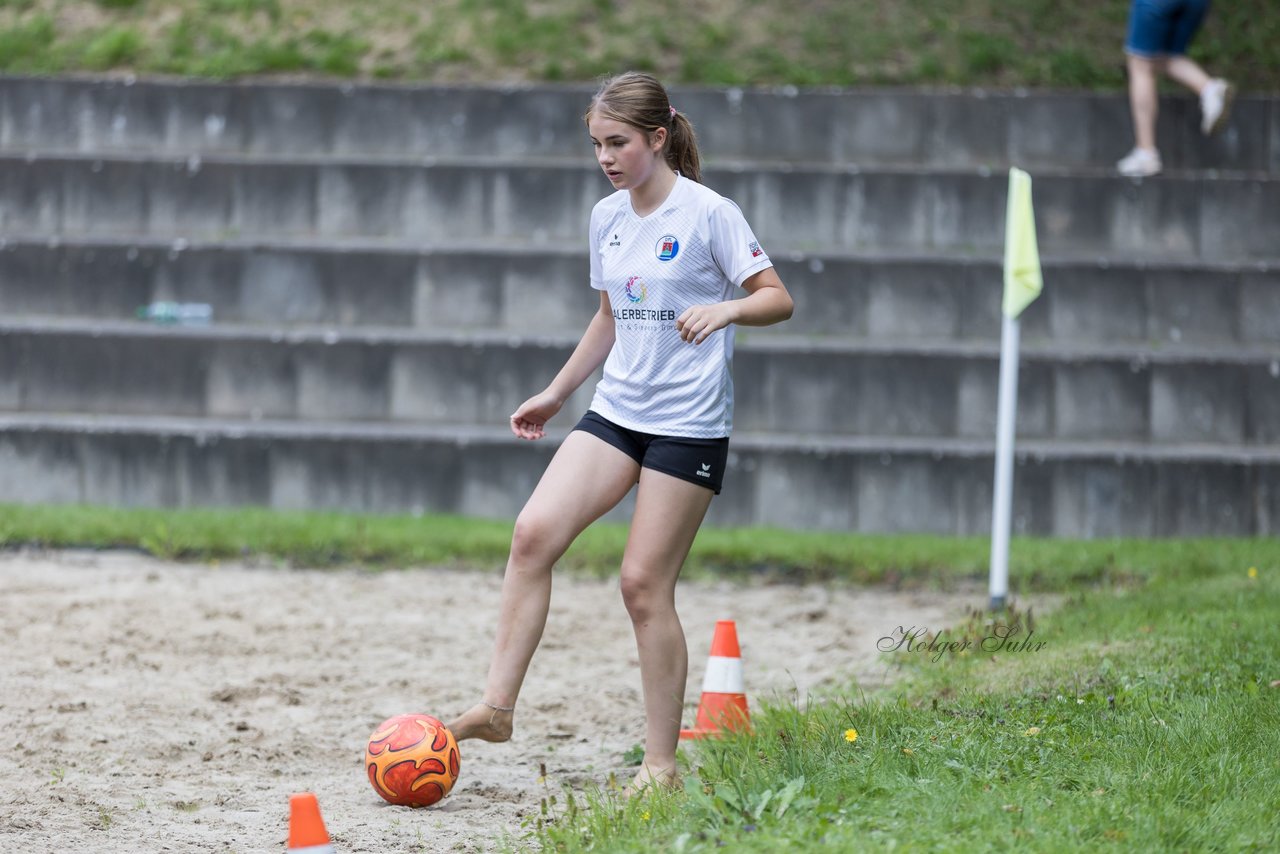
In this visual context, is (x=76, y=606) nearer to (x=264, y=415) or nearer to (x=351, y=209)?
(x=264, y=415)

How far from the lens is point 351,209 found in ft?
38.0

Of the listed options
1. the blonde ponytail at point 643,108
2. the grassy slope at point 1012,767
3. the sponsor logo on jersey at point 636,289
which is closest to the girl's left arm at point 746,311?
the sponsor logo on jersey at point 636,289

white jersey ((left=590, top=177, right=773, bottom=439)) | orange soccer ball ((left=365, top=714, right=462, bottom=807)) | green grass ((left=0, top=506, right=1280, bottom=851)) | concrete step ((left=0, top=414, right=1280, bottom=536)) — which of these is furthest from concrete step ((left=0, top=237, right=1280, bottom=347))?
orange soccer ball ((left=365, top=714, right=462, bottom=807))

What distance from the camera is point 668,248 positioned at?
440 centimetres

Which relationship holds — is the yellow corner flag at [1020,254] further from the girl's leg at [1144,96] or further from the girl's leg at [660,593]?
the girl's leg at [1144,96]

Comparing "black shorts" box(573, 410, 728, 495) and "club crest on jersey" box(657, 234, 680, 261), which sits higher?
"club crest on jersey" box(657, 234, 680, 261)

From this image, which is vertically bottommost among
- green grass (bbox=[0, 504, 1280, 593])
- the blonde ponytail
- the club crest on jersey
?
green grass (bbox=[0, 504, 1280, 593])

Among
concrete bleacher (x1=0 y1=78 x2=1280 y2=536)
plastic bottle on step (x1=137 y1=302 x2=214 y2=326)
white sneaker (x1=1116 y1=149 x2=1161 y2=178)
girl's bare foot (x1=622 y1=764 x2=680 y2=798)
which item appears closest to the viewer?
girl's bare foot (x1=622 y1=764 x2=680 y2=798)

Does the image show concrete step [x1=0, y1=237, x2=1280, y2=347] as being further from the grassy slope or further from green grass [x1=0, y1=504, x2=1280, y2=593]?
the grassy slope

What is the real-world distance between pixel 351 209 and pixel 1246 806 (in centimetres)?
908

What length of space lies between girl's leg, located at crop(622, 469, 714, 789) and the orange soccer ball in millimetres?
564

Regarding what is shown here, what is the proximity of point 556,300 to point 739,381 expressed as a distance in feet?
5.05

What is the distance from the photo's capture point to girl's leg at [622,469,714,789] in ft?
14.4

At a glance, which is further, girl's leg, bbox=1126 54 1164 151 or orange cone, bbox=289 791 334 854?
girl's leg, bbox=1126 54 1164 151
